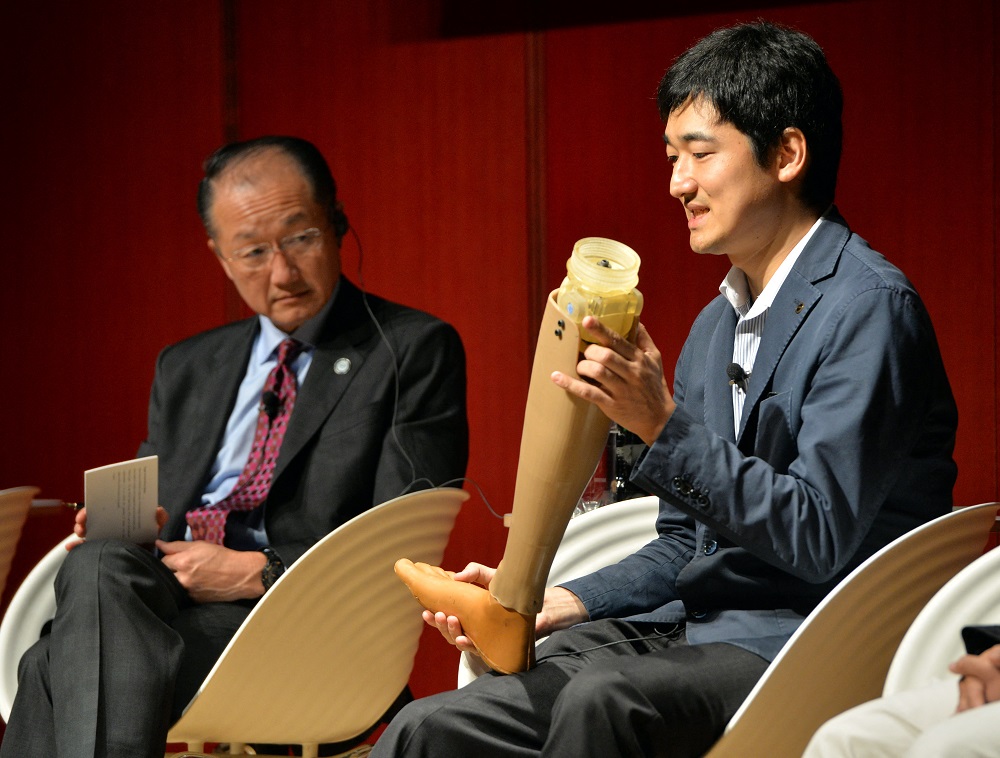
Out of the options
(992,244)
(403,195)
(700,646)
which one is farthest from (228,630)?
(992,244)

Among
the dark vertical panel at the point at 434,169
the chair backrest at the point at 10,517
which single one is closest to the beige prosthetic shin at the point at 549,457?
the chair backrest at the point at 10,517

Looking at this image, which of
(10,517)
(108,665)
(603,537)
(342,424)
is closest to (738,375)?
(603,537)

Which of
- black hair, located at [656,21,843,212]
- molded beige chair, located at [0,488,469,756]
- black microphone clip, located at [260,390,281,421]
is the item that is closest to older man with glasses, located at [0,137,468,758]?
black microphone clip, located at [260,390,281,421]

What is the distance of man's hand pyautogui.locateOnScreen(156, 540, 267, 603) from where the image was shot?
2367mm

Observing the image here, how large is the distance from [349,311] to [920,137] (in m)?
1.43

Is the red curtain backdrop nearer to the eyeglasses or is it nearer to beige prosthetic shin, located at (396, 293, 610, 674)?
the eyeglasses

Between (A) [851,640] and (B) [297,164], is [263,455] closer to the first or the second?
(B) [297,164]

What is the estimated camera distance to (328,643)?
219 cm

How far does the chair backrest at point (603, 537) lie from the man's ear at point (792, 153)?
0.57 metres

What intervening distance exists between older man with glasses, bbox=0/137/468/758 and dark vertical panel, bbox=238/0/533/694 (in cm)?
68

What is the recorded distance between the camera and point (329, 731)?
2.29 metres

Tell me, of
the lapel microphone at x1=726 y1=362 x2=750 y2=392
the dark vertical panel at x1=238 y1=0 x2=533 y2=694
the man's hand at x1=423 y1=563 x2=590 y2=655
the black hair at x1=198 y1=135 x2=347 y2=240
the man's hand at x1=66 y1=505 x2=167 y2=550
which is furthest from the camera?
the dark vertical panel at x1=238 y1=0 x2=533 y2=694

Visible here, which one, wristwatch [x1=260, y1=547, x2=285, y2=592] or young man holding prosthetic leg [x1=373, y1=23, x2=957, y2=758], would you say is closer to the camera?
young man holding prosthetic leg [x1=373, y1=23, x2=957, y2=758]

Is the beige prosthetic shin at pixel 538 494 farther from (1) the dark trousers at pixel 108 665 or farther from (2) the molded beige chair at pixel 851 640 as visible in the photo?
(1) the dark trousers at pixel 108 665
